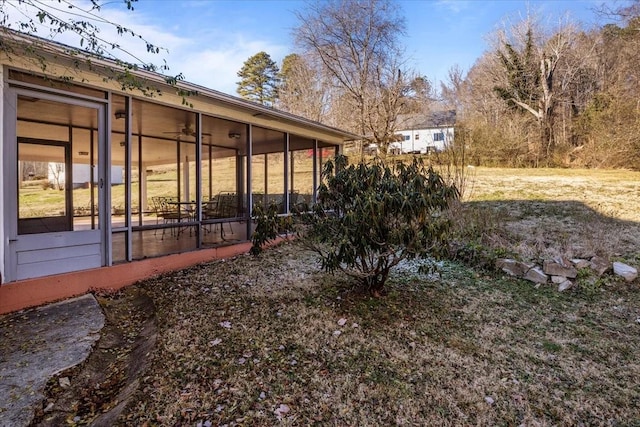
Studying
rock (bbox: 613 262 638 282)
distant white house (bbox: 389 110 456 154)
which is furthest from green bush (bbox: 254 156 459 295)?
distant white house (bbox: 389 110 456 154)

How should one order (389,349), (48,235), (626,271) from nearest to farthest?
(389,349) < (48,235) < (626,271)

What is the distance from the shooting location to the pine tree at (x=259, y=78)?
2688cm

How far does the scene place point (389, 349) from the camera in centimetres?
314

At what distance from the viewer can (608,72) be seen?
58.7 ft

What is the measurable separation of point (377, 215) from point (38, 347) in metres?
3.13

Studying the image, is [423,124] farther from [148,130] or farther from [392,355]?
[392,355]

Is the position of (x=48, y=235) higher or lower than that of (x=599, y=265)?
higher

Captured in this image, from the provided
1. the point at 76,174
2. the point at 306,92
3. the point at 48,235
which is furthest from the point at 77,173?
the point at 306,92

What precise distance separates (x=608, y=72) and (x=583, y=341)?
20546 millimetres

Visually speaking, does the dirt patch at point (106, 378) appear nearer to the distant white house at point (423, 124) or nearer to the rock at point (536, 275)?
the rock at point (536, 275)

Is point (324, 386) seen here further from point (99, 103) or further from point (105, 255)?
point (99, 103)

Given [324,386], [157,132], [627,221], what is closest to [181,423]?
[324,386]

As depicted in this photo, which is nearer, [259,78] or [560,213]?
[560,213]

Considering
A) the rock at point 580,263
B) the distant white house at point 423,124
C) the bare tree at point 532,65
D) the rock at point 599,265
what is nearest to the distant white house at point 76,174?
the rock at point 580,263
